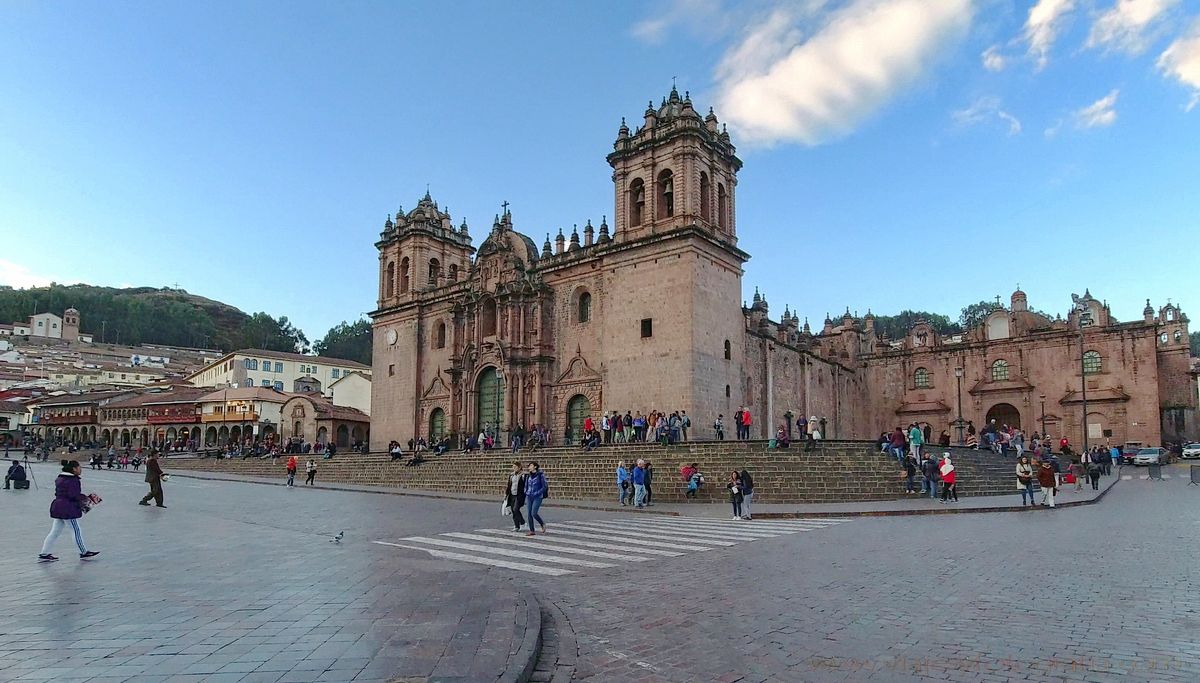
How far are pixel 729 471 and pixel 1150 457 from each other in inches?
1176

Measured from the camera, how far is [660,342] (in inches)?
1280

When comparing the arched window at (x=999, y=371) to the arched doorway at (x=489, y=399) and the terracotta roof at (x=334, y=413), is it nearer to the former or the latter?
the arched doorway at (x=489, y=399)

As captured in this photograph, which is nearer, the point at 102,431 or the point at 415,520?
the point at 415,520

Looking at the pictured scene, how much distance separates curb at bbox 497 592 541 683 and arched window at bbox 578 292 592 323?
29788mm

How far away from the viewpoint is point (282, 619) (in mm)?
6762

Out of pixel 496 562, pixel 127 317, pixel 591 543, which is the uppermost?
pixel 127 317

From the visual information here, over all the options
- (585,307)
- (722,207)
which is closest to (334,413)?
(585,307)

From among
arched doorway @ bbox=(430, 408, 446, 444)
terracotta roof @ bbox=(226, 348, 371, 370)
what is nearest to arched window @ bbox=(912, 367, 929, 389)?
arched doorway @ bbox=(430, 408, 446, 444)

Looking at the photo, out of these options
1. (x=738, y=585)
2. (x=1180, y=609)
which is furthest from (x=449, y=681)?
(x=1180, y=609)

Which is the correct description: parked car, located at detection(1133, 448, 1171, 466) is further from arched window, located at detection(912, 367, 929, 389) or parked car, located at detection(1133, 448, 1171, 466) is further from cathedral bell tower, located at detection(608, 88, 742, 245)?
cathedral bell tower, located at detection(608, 88, 742, 245)

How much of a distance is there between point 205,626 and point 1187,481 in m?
36.1

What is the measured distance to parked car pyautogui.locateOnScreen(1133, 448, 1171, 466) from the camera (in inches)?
1553

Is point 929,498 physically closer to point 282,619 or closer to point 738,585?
point 738,585

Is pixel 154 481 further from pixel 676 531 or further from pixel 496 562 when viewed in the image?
pixel 676 531
